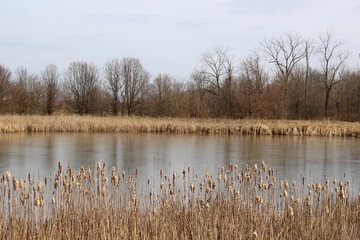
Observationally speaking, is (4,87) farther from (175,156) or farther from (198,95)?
(175,156)

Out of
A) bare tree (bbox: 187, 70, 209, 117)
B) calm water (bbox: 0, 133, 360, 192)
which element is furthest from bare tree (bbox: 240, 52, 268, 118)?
calm water (bbox: 0, 133, 360, 192)

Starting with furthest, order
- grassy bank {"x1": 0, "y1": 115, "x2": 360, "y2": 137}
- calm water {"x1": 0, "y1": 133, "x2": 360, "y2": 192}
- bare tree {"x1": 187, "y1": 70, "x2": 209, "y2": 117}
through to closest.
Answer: bare tree {"x1": 187, "y1": 70, "x2": 209, "y2": 117}
grassy bank {"x1": 0, "y1": 115, "x2": 360, "y2": 137}
calm water {"x1": 0, "y1": 133, "x2": 360, "y2": 192}

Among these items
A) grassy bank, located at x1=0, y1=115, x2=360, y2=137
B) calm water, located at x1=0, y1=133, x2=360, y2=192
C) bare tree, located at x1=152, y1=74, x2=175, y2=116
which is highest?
bare tree, located at x1=152, y1=74, x2=175, y2=116

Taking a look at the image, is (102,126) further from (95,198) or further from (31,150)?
(95,198)

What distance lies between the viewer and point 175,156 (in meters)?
12.5

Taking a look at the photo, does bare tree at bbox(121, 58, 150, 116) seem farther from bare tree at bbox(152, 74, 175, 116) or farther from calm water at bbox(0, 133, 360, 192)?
calm water at bbox(0, 133, 360, 192)

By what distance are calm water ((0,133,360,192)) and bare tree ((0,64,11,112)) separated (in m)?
16.8

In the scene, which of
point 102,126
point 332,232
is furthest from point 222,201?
point 102,126

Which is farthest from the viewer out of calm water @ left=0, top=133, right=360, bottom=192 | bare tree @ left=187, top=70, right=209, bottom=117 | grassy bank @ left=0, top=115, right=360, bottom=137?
bare tree @ left=187, top=70, right=209, bottom=117

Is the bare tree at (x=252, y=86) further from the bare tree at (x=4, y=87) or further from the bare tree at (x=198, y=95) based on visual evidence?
the bare tree at (x=4, y=87)

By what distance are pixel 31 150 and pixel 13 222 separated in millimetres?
9487

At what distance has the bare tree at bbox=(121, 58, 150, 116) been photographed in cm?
4166

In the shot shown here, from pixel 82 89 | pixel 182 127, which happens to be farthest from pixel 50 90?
pixel 182 127

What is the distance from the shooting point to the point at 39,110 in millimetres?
35719
